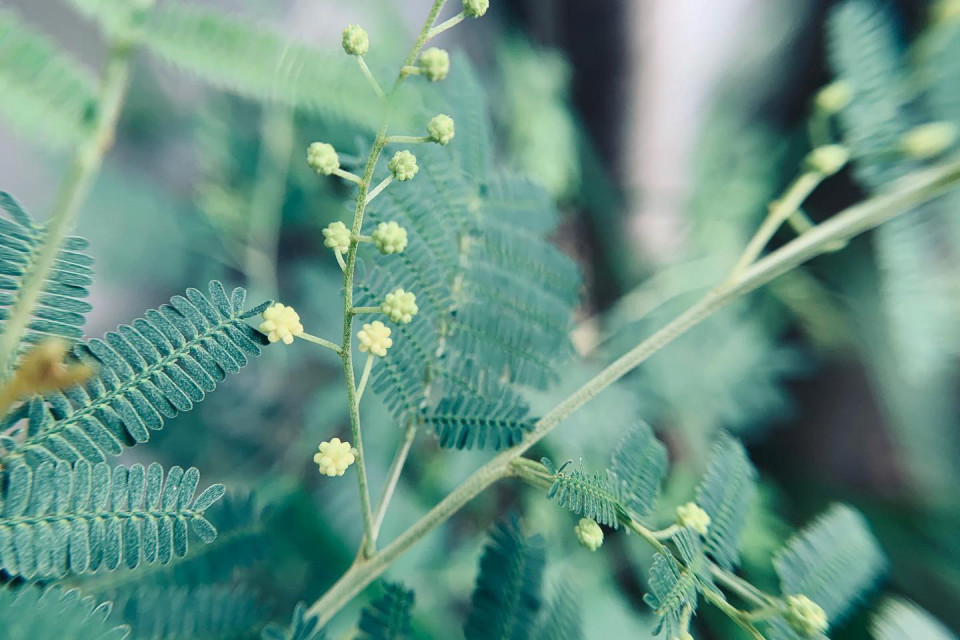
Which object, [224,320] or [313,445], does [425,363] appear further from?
[313,445]

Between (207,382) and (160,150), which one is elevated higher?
(160,150)

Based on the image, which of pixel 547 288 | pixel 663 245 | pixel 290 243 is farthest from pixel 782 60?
pixel 290 243

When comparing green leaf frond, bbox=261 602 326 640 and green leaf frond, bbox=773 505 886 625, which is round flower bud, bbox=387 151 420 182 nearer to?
green leaf frond, bbox=261 602 326 640

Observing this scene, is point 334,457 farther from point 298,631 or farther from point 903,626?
point 903,626

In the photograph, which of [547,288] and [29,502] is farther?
[547,288]

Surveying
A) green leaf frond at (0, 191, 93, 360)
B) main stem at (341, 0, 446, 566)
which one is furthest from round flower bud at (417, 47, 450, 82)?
green leaf frond at (0, 191, 93, 360)
